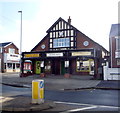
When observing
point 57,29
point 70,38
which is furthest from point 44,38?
point 70,38

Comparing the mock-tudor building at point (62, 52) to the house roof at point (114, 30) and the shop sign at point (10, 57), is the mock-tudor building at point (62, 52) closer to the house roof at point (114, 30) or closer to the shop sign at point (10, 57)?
the house roof at point (114, 30)

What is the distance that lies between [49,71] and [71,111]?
22148 millimetres

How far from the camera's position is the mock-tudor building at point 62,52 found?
1009 inches

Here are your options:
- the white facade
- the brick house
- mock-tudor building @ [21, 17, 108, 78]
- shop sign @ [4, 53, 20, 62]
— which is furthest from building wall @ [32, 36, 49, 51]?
the brick house

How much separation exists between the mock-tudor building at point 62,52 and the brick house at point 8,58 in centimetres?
1231

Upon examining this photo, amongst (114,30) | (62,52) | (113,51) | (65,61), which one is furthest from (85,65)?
(114,30)

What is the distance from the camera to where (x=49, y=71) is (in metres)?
28.9

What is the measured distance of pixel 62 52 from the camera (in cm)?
2425

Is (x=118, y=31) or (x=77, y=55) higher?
(x=118, y=31)

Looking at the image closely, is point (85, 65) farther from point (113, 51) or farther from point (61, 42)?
point (61, 42)

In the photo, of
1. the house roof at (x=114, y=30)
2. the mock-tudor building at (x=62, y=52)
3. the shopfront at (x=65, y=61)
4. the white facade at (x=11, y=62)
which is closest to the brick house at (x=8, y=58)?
the white facade at (x=11, y=62)

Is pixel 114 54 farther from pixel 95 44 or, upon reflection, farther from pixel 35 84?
pixel 35 84

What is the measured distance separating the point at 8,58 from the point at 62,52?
20.3 meters

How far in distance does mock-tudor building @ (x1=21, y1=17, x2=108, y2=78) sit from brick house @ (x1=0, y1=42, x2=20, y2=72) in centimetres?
1231
